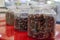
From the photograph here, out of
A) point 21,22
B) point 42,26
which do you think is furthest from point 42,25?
point 21,22

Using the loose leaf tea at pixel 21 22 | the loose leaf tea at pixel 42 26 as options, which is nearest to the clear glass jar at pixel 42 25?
the loose leaf tea at pixel 42 26

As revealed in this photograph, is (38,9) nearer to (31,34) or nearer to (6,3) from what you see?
(31,34)

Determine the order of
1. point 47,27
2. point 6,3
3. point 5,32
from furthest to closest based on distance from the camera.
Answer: point 6,3, point 5,32, point 47,27

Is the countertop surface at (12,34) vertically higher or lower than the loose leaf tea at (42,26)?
lower

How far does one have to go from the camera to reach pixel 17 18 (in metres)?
0.91

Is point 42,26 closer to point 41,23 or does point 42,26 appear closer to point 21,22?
point 41,23

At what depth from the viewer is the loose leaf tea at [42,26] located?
764 millimetres

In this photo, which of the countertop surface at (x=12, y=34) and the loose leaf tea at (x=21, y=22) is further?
the loose leaf tea at (x=21, y=22)

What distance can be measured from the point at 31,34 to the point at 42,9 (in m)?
0.14

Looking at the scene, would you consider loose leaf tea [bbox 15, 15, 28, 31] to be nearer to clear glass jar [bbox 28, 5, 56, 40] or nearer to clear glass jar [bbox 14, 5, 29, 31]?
clear glass jar [bbox 14, 5, 29, 31]

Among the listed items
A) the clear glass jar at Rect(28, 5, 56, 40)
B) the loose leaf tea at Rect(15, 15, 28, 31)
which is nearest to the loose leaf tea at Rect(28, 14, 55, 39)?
the clear glass jar at Rect(28, 5, 56, 40)

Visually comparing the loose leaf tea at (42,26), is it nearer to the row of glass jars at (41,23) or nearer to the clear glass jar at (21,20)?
the row of glass jars at (41,23)

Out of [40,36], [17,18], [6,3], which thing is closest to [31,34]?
[40,36]

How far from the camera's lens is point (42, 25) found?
77 cm
